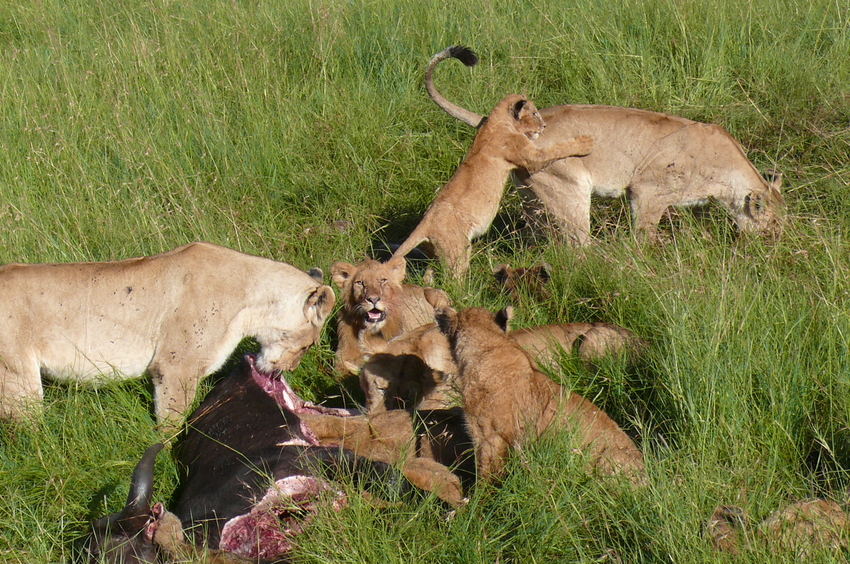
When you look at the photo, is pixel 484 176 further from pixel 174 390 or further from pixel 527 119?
pixel 174 390

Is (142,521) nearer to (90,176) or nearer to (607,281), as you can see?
(607,281)

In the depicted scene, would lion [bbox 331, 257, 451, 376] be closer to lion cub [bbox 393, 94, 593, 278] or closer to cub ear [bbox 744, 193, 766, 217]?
lion cub [bbox 393, 94, 593, 278]

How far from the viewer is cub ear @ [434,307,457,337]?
489 cm

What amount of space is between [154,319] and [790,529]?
3213 millimetres

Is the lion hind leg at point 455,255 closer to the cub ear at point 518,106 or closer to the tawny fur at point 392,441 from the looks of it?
the cub ear at point 518,106

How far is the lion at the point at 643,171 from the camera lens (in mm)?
6961

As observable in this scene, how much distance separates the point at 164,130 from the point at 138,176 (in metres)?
0.61

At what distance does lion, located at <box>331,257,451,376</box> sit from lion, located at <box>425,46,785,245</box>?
1.31 meters

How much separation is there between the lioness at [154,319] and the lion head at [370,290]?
287mm

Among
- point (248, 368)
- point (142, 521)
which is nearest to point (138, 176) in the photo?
point (248, 368)

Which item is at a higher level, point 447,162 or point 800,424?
point 800,424

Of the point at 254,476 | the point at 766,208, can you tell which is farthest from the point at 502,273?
the point at 254,476

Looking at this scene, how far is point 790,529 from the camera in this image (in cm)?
368

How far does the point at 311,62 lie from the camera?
8852 millimetres
